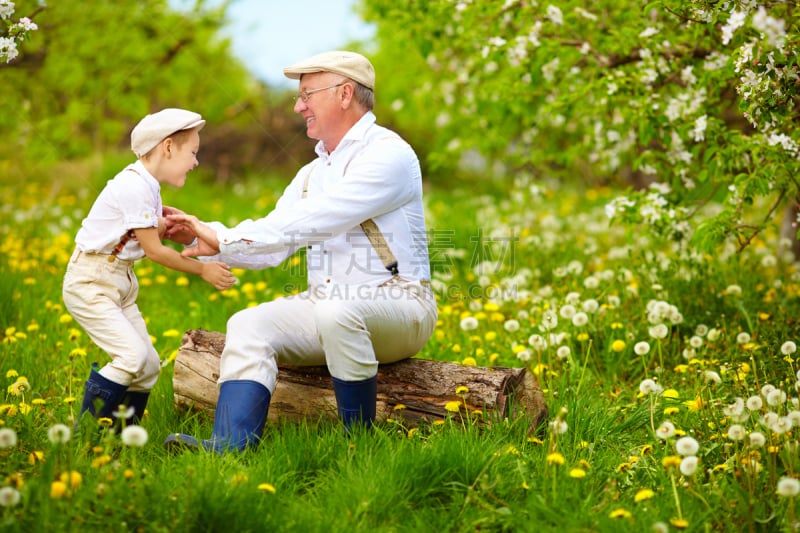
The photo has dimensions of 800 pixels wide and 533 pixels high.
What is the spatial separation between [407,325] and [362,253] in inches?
14.4

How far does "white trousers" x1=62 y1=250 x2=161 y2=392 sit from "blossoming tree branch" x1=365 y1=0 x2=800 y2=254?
2.69 m

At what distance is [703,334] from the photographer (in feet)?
13.9

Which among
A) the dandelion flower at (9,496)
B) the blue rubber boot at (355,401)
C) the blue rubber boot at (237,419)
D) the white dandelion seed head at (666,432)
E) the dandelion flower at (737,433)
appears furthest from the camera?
the blue rubber boot at (355,401)

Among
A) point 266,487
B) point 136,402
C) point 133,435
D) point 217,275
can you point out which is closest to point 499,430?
point 266,487

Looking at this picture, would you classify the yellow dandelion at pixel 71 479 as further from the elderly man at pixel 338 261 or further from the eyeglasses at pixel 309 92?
the eyeglasses at pixel 309 92

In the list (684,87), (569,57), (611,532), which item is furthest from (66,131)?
(611,532)

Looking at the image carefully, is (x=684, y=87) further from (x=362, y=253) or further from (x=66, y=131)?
(x=66, y=131)

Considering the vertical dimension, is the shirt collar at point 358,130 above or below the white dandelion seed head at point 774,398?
above

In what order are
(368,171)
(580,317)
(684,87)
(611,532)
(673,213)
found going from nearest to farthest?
1. (611,532)
2. (368,171)
3. (580,317)
4. (673,213)
5. (684,87)

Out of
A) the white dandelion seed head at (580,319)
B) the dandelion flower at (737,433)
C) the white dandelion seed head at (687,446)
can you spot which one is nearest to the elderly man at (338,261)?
the white dandelion seed head at (580,319)

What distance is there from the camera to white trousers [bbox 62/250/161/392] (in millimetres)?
3258

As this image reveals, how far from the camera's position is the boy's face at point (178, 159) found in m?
3.38

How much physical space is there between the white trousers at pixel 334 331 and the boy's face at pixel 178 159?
2.14 feet

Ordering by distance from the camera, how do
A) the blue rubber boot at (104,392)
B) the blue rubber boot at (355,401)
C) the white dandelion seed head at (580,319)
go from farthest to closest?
the white dandelion seed head at (580,319) → the blue rubber boot at (104,392) → the blue rubber boot at (355,401)
